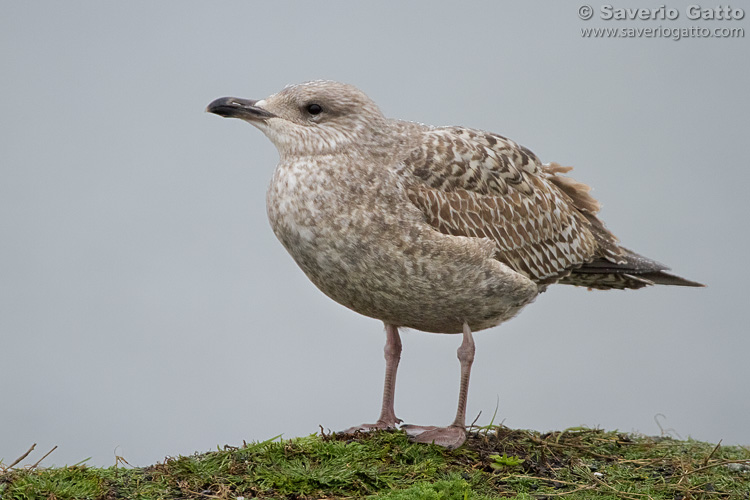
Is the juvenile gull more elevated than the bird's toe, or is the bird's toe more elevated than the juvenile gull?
the juvenile gull

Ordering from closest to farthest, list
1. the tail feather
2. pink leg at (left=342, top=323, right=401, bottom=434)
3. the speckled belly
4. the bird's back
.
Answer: the speckled belly → the bird's back → pink leg at (left=342, top=323, right=401, bottom=434) → the tail feather

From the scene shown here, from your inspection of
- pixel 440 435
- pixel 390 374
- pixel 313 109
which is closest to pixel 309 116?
pixel 313 109

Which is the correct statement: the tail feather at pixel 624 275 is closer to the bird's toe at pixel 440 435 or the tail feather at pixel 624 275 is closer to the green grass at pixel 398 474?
the green grass at pixel 398 474

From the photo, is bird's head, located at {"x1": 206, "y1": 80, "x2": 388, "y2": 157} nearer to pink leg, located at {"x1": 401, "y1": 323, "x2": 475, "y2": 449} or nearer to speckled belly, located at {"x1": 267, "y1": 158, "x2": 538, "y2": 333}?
speckled belly, located at {"x1": 267, "y1": 158, "x2": 538, "y2": 333}

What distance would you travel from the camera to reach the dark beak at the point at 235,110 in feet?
24.7

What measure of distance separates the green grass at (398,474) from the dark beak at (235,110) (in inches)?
97.7

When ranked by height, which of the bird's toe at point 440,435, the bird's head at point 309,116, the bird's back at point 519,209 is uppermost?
the bird's head at point 309,116

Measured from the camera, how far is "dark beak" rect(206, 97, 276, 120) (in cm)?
752

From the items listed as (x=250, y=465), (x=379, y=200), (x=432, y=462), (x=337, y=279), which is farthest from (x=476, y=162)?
(x=250, y=465)

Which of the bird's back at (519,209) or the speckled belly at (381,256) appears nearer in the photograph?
the speckled belly at (381,256)

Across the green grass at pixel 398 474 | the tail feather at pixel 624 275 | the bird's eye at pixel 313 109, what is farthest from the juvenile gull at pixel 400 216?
the tail feather at pixel 624 275

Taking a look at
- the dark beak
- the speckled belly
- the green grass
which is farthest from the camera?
the dark beak

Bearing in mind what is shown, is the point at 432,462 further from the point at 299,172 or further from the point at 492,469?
the point at 299,172

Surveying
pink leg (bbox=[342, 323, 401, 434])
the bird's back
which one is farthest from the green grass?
the bird's back
